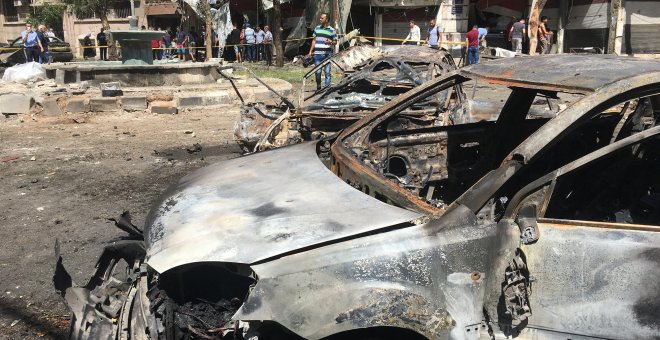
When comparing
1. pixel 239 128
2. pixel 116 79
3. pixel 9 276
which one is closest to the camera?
pixel 9 276

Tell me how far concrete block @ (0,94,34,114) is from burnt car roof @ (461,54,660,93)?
11.0 m

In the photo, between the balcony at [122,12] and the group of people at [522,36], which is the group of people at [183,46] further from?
the group of people at [522,36]

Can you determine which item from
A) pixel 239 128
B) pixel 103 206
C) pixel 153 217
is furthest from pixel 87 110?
pixel 153 217

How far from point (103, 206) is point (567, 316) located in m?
5.13

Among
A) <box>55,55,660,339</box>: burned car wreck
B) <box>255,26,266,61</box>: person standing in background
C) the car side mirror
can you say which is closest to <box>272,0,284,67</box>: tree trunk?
<box>255,26,266,61</box>: person standing in background

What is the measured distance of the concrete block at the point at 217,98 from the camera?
42.0 feet

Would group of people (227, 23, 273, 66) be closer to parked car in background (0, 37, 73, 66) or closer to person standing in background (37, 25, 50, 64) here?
parked car in background (0, 37, 73, 66)

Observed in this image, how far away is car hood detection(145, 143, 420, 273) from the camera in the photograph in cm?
244

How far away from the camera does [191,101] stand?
12.5 m

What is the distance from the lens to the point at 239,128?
315 inches

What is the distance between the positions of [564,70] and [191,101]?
10.5 meters

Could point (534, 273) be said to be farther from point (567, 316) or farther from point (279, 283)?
point (279, 283)

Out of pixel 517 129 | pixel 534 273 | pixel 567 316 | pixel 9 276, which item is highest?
pixel 517 129

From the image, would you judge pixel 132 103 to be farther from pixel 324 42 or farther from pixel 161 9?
pixel 161 9
